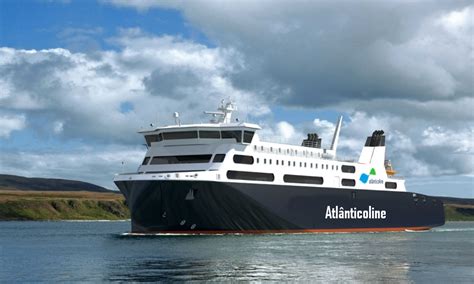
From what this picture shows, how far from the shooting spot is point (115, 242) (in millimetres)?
53188

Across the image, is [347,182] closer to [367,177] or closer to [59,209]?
[367,177]

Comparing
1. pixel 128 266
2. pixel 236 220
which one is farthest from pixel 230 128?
pixel 128 266

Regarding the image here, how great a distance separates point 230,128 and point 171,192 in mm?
7568

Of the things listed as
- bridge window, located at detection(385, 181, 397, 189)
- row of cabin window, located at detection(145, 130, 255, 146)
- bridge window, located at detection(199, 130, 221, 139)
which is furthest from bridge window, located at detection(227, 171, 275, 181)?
Result: bridge window, located at detection(385, 181, 397, 189)

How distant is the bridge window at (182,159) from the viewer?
185 feet

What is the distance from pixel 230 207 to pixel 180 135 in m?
7.52

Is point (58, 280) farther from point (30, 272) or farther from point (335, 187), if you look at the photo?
point (335, 187)

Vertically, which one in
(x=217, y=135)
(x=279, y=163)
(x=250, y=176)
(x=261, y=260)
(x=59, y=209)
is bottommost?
(x=261, y=260)

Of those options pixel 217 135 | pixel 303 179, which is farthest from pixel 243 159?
pixel 303 179

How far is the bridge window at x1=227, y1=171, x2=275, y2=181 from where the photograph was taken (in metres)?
55.4

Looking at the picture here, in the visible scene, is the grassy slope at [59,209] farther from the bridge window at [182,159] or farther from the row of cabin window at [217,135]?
the row of cabin window at [217,135]

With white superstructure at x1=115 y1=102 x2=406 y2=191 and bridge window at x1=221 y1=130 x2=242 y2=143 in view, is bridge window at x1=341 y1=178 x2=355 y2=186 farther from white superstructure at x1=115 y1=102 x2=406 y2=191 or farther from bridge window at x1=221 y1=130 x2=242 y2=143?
bridge window at x1=221 y1=130 x2=242 y2=143

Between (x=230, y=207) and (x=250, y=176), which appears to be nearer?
(x=230, y=207)

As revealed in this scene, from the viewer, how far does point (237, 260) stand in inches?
1531
